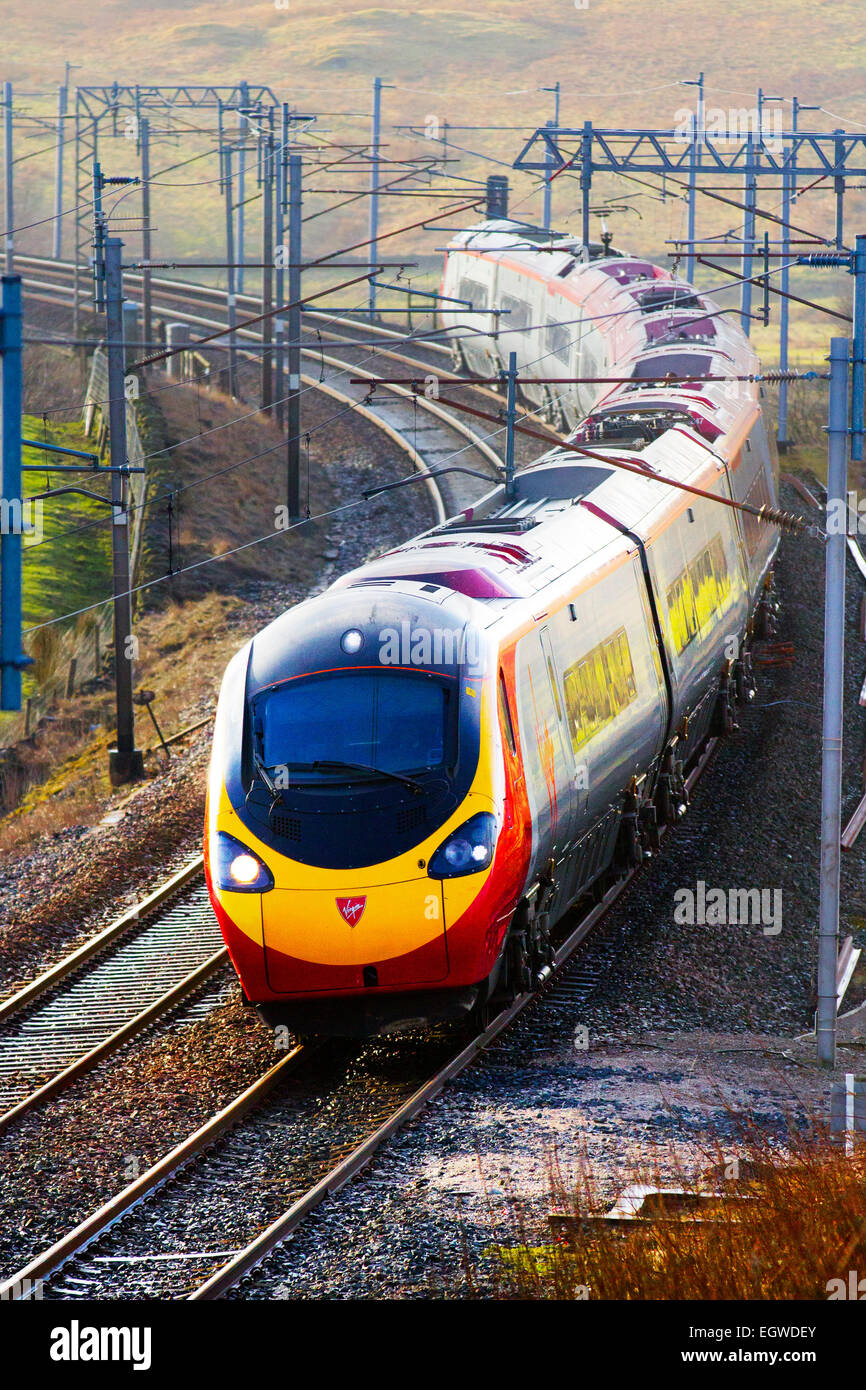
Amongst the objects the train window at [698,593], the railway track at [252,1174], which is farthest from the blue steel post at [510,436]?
the railway track at [252,1174]

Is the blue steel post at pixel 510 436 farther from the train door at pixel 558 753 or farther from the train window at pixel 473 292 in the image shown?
the train window at pixel 473 292

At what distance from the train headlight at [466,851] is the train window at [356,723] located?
0.55 metres

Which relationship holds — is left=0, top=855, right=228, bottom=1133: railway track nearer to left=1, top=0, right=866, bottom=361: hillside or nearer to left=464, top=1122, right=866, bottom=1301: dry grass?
left=464, top=1122, right=866, bottom=1301: dry grass

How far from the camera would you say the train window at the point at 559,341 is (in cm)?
3541

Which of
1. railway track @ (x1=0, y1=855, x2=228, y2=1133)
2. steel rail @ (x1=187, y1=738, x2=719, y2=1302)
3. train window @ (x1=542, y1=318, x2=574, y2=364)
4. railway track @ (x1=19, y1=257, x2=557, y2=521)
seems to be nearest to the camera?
steel rail @ (x1=187, y1=738, x2=719, y2=1302)

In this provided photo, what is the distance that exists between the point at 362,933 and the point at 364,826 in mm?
749

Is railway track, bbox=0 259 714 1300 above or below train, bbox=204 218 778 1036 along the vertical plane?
below

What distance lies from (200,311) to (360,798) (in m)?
39.4

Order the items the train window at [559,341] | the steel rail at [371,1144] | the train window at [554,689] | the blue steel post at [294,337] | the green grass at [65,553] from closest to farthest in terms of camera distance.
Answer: the steel rail at [371,1144] < the train window at [554,689] < the blue steel post at [294,337] < the green grass at [65,553] < the train window at [559,341]

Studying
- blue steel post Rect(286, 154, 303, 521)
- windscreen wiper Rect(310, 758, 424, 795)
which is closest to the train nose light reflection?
windscreen wiper Rect(310, 758, 424, 795)

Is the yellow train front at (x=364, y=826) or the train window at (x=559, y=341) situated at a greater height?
the train window at (x=559, y=341)

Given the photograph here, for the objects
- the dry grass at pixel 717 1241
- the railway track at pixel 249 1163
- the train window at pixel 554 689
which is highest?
the train window at pixel 554 689

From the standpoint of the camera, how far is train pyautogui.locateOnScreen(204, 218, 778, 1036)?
39.1ft

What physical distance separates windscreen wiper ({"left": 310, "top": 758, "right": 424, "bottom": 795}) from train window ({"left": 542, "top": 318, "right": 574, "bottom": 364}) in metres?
24.0
